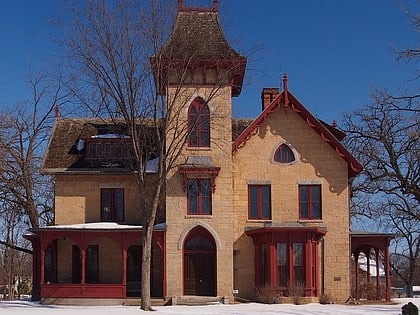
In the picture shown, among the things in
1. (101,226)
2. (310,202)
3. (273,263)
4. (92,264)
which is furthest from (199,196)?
(92,264)

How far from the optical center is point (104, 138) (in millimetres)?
36688

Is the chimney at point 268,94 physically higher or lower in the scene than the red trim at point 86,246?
higher

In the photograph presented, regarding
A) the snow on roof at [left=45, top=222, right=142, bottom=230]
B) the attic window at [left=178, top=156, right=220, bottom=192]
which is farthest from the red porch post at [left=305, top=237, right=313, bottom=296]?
the snow on roof at [left=45, top=222, right=142, bottom=230]

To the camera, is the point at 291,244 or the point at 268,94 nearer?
the point at 291,244

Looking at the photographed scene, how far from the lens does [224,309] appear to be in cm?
3048

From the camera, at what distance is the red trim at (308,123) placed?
Answer: 115 feet

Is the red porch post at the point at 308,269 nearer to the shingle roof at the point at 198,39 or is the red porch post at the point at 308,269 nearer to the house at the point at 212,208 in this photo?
the house at the point at 212,208

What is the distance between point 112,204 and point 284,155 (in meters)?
8.78

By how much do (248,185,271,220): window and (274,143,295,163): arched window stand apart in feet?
4.71

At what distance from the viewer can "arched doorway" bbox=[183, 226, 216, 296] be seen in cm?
3497

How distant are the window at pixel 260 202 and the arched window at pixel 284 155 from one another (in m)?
1.44

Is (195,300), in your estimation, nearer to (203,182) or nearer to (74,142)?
(203,182)

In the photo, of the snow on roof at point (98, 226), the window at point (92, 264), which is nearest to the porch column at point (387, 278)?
the snow on roof at point (98, 226)

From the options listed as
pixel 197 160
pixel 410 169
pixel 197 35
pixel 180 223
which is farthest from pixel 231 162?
pixel 410 169
